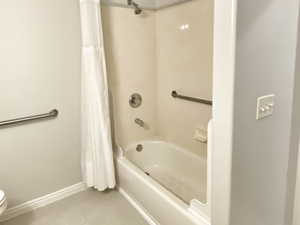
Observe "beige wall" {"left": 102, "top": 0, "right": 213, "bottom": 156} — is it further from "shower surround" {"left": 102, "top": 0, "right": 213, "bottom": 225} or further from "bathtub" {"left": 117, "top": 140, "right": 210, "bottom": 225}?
"bathtub" {"left": 117, "top": 140, "right": 210, "bottom": 225}

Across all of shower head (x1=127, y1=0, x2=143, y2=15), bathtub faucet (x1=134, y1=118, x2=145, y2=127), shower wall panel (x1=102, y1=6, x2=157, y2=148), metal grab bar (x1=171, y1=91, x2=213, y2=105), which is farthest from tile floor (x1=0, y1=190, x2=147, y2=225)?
shower head (x1=127, y1=0, x2=143, y2=15)

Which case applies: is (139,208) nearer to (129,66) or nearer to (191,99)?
(191,99)

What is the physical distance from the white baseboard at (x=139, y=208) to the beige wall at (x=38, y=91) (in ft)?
1.89

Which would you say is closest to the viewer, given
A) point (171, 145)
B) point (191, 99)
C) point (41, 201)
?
point (41, 201)

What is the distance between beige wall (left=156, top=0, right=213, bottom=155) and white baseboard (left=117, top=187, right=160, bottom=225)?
2.46 feet

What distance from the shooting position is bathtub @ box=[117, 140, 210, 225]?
1.40 m

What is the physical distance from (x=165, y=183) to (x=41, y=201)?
1155mm

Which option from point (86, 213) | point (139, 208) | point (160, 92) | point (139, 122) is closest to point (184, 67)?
point (160, 92)

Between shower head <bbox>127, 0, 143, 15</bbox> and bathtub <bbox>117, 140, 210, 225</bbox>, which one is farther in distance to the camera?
shower head <bbox>127, 0, 143, 15</bbox>

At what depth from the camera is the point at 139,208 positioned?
6.31 feet

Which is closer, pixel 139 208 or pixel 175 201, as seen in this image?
pixel 175 201

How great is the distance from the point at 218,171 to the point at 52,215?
1.55m

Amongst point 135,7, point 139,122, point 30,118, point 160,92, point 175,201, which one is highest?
point 135,7

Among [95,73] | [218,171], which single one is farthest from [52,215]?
[218,171]
